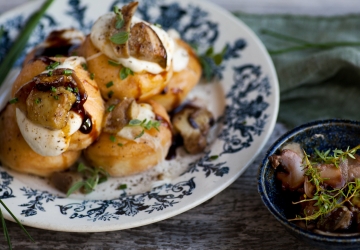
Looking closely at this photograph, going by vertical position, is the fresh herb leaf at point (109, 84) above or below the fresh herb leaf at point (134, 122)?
above

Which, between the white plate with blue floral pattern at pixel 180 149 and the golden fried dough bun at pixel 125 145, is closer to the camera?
the white plate with blue floral pattern at pixel 180 149

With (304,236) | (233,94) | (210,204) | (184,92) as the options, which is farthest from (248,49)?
(304,236)

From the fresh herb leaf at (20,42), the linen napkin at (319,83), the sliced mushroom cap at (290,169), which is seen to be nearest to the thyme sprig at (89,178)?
the fresh herb leaf at (20,42)

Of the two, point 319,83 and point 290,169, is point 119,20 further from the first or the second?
point 319,83

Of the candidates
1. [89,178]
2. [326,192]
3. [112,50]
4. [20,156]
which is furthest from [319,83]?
[20,156]

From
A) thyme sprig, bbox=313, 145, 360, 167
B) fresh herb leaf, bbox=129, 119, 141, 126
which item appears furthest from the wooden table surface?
fresh herb leaf, bbox=129, 119, 141, 126

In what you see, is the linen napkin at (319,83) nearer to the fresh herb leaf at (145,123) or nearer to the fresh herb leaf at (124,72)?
the fresh herb leaf at (145,123)

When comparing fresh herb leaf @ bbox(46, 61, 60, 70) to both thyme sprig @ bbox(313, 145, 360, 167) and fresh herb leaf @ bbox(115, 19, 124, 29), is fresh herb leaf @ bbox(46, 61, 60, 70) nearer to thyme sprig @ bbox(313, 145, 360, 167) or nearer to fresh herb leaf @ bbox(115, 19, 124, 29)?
fresh herb leaf @ bbox(115, 19, 124, 29)
